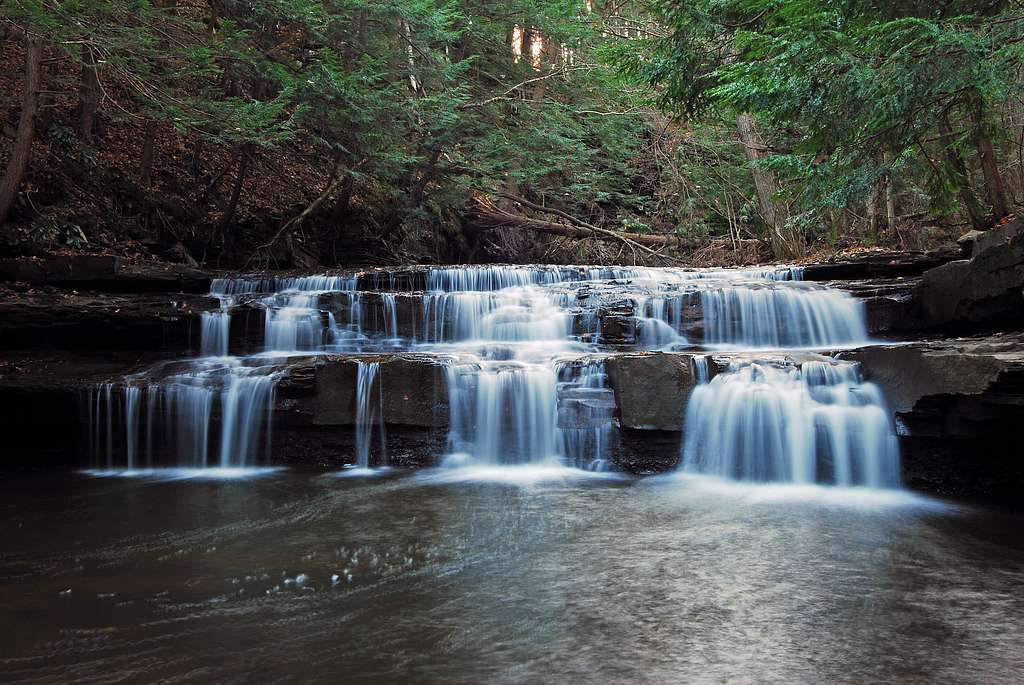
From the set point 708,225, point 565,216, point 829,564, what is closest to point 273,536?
point 829,564

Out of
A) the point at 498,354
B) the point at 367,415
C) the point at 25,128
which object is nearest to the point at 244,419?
the point at 367,415

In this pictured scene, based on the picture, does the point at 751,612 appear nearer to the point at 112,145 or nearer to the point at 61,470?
the point at 61,470

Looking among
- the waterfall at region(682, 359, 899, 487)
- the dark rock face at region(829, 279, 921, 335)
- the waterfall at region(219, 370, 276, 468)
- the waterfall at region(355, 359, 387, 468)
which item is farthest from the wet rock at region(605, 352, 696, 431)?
the waterfall at region(219, 370, 276, 468)

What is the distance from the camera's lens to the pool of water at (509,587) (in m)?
3.11

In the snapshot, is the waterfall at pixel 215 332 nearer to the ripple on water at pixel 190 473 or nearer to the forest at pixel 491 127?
the ripple on water at pixel 190 473

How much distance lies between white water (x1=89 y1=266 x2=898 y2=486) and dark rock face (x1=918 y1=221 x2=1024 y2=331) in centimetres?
112

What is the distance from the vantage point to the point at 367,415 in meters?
8.07

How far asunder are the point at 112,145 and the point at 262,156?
3129mm

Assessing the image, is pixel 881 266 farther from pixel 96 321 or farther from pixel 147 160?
pixel 147 160

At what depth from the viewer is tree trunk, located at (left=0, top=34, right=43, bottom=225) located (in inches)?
385

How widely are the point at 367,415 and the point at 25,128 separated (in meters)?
6.82

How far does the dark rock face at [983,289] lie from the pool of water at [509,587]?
287 centimetres

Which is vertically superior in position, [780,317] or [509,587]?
[780,317]

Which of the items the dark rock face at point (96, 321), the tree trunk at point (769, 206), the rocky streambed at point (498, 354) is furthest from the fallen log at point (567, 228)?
the dark rock face at point (96, 321)
